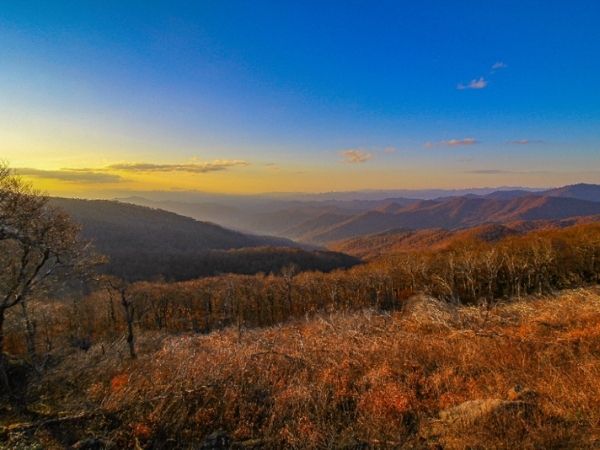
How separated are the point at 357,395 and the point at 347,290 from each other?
66.1 metres

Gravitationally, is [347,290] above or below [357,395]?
below

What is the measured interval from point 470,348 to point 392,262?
236ft

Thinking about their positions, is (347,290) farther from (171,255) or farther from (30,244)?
(171,255)

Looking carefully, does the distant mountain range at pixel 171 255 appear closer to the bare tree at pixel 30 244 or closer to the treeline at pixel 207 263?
the treeline at pixel 207 263

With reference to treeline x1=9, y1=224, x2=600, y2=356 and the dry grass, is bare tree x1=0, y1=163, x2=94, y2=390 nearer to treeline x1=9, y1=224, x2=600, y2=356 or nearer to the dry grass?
the dry grass

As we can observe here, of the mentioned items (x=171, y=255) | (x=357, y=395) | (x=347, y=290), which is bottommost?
(x=171, y=255)

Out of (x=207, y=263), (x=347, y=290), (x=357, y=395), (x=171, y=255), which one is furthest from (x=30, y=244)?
(x=171, y=255)

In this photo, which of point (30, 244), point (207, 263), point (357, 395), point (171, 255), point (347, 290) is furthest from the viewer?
point (171, 255)

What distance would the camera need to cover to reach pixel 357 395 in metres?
8.60

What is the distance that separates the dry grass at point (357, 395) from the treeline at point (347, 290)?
38827 mm

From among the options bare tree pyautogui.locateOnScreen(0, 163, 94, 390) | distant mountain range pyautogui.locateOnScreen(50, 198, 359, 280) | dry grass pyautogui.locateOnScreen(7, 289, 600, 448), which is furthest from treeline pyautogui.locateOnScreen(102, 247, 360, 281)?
dry grass pyautogui.locateOnScreen(7, 289, 600, 448)

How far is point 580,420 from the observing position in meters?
6.23

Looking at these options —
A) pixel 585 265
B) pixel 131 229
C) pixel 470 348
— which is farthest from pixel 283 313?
pixel 131 229

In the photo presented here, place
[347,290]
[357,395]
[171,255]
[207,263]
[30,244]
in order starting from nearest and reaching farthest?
[357,395]
[30,244]
[347,290]
[207,263]
[171,255]
